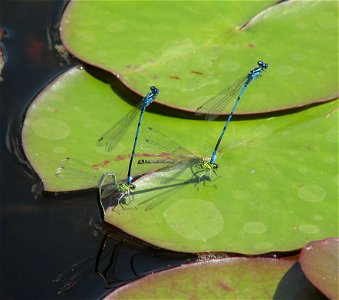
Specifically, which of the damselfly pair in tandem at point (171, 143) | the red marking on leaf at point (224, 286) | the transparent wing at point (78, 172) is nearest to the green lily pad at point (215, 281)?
the red marking on leaf at point (224, 286)

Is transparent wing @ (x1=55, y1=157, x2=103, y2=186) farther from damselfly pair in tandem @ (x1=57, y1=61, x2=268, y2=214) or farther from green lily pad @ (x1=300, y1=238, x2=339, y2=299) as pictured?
green lily pad @ (x1=300, y1=238, x2=339, y2=299)

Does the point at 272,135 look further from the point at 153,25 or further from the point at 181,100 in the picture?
the point at 153,25

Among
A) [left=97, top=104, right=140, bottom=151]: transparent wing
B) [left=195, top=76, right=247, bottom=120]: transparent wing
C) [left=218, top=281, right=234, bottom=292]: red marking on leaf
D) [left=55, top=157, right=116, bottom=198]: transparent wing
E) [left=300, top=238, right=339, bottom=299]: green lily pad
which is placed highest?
[left=195, top=76, right=247, bottom=120]: transparent wing

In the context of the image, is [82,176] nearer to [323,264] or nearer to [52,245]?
[52,245]

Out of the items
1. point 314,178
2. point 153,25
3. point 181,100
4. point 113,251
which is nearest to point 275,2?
point 153,25

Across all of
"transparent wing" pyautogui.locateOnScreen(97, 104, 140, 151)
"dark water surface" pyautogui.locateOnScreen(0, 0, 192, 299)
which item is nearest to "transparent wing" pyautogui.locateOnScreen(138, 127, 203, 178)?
"transparent wing" pyautogui.locateOnScreen(97, 104, 140, 151)

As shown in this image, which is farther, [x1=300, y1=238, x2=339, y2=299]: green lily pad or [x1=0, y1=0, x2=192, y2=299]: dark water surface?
[x1=0, y1=0, x2=192, y2=299]: dark water surface

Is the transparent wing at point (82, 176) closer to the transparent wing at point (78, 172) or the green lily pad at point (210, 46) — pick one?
the transparent wing at point (78, 172)
